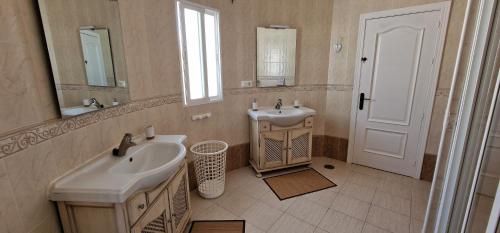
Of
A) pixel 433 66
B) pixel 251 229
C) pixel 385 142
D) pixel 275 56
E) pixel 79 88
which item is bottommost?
pixel 251 229

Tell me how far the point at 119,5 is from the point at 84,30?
0.40m

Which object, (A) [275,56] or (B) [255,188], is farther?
(A) [275,56]

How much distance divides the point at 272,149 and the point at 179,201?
138 cm

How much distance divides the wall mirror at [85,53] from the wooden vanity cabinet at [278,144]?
5.15 ft

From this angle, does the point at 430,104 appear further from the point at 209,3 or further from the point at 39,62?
the point at 39,62

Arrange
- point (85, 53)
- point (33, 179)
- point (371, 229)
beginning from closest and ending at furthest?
1. point (33, 179)
2. point (85, 53)
3. point (371, 229)

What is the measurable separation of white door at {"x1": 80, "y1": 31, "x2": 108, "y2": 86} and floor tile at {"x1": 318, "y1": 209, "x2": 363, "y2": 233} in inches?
84.3

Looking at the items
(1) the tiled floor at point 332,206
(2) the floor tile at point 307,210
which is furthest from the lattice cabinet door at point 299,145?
(2) the floor tile at point 307,210

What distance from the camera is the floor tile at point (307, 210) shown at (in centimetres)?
208

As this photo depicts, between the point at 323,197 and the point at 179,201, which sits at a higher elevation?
the point at 179,201

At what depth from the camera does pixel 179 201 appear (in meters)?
1.76

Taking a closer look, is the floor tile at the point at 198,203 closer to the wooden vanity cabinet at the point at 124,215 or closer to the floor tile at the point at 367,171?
the wooden vanity cabinet at the point at 124,215

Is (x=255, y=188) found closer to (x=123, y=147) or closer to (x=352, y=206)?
(x=352, y=206)

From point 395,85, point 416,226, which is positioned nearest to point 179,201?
point 416,226
